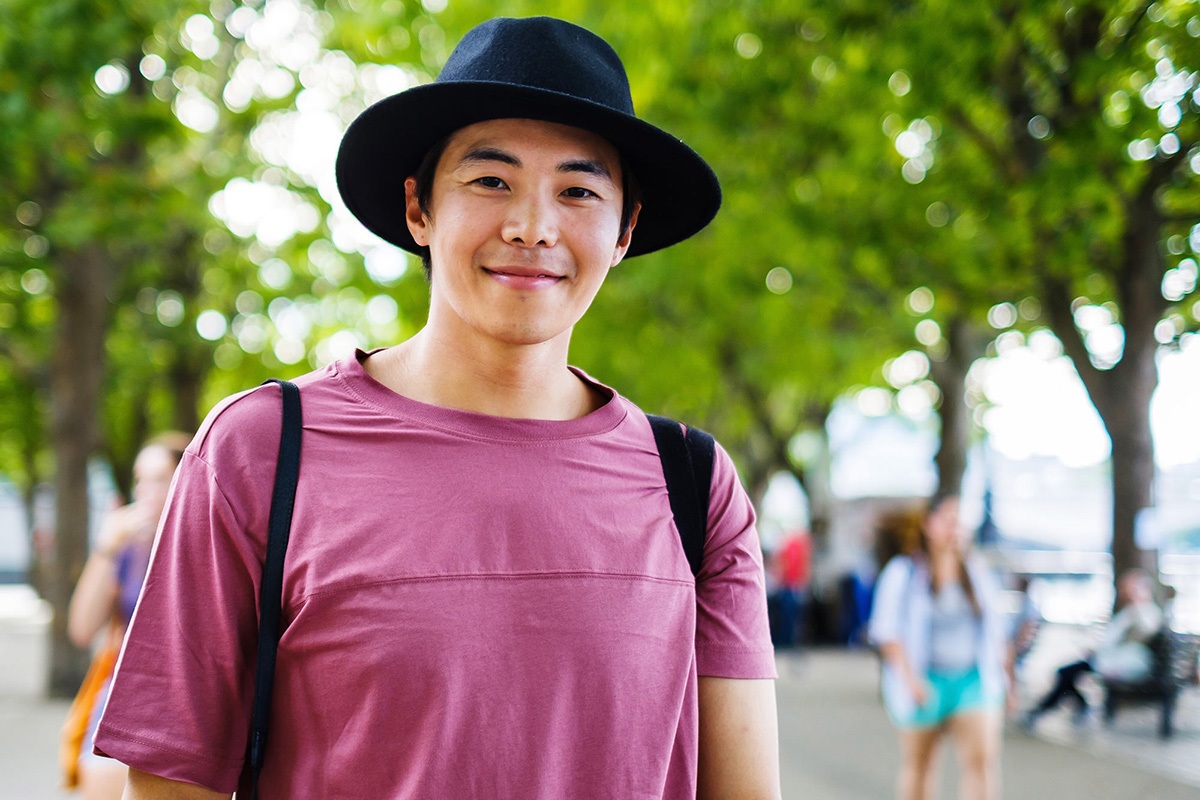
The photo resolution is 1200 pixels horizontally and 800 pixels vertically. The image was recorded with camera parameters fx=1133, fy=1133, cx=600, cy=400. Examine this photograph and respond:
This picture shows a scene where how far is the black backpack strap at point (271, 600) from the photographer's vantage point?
1595 mm

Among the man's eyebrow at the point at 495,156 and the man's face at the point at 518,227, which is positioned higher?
the man's eyebrow at the point at 495,156

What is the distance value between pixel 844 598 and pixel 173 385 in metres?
11.5

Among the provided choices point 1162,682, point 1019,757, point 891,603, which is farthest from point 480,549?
point 1162,682

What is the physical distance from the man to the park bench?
10588mm

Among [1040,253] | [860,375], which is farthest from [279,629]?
[860,375]

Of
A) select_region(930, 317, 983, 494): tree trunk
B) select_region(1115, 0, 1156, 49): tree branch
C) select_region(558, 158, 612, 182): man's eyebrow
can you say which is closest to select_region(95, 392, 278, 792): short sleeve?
select_region(558, 158, 612, 182): man's eyebrow

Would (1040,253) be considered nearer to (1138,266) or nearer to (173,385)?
(1138,266)

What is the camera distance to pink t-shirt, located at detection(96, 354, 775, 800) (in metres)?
1.58

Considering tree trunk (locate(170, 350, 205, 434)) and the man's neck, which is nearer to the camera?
the man's neck

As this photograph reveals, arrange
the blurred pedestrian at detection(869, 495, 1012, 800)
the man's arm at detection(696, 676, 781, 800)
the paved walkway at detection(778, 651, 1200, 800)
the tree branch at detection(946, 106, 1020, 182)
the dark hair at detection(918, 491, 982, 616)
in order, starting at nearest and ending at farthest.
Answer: the man's arm at detection(696, 676, 781, 800) → the blurred pedestrian at detection(869, 495, 1012, 800) → the dark hair at detection(918, 491, 982, 616) → the paved walkway at detection(778, 651, 1200, 800) → the tree branch at detection(946, 106, 1020, 182)

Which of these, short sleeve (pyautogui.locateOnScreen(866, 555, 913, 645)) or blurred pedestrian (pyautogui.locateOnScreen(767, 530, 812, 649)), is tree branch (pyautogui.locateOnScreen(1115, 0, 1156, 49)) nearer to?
short sleeve (pyautogui.locateOnScreen(866, 555, 913, 645))

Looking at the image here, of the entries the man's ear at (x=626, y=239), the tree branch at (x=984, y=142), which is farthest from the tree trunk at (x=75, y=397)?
the man's ear at (x=626, y=239)

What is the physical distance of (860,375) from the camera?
71.2ft

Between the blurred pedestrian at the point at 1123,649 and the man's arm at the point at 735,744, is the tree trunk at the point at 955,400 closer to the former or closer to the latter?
the blurred pedestrian at the point at 1123,649
